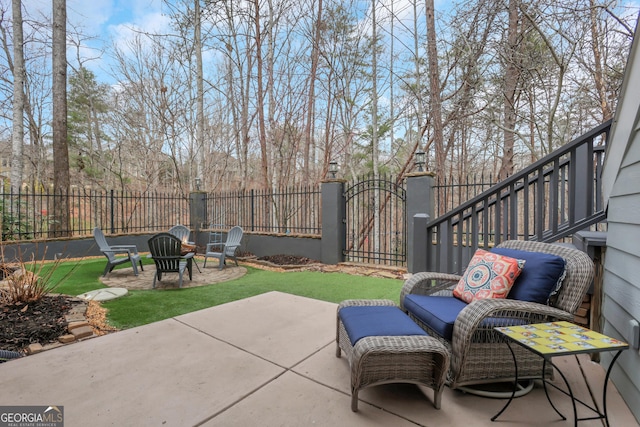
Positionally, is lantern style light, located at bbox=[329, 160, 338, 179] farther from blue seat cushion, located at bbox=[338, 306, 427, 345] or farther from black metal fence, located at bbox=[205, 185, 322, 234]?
blue seat cushion, located at bbox=[338, 306, 427, 345]

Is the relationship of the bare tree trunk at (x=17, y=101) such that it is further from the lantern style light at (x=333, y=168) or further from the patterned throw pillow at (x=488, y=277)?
the patterned throw pillow at (x=488, y=277)

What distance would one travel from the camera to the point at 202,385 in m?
1.97

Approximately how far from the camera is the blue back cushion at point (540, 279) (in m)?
1.98

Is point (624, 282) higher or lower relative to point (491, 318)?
higher

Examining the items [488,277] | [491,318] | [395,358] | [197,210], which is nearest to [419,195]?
A: [488,277]

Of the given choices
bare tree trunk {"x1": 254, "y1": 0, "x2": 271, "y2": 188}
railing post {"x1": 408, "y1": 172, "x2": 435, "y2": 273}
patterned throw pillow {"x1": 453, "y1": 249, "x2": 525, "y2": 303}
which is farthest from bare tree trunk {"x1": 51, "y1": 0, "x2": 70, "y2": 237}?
patterned throw pillow {"x1": 453, "y1": 249, "x2": 525, "y2": 303}

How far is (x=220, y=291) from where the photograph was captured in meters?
4.63

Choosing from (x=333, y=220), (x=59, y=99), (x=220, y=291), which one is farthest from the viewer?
(x=59, y=99)

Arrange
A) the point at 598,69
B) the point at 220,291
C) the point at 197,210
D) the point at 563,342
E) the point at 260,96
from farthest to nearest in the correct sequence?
the point at 197,210 < the point at 260,96 < the point at 598,69 < the point at 220,291 < the point at 563,342

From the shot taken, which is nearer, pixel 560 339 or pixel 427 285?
pixel 560 339

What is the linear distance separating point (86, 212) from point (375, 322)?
9.67 m

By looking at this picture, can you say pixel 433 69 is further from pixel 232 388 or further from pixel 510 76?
pixel 232 388

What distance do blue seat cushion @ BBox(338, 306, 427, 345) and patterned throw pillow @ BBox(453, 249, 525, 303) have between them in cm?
58

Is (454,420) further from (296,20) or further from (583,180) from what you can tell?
(296,20)
